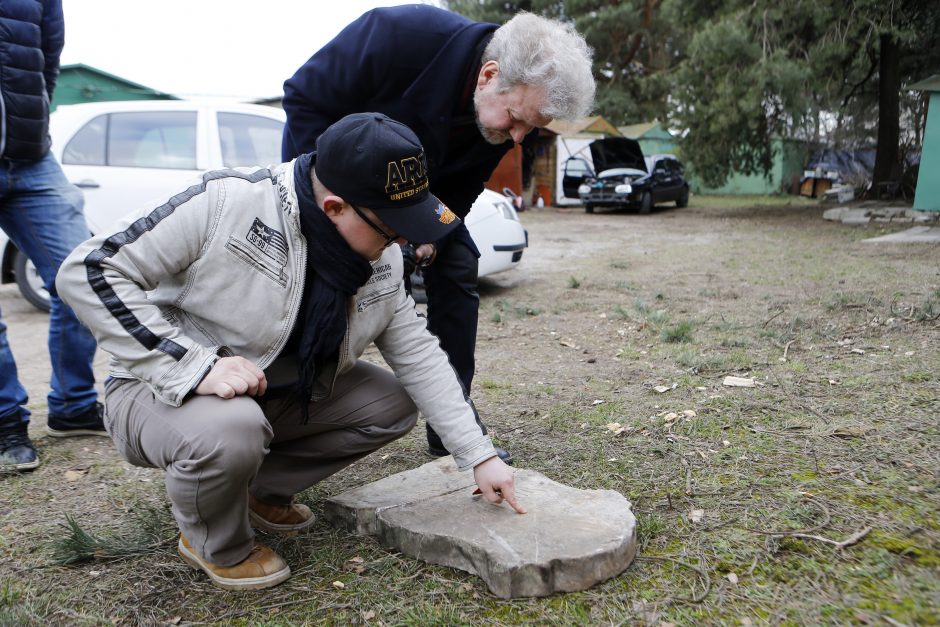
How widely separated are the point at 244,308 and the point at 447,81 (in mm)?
1025

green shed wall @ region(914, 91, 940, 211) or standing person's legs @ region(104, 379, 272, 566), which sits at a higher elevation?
green shed wall @ region(914, 91, 940, 211)

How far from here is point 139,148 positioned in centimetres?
601

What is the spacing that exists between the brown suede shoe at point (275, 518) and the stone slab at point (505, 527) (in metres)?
0.10

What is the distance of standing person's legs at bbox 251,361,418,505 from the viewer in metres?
2.28

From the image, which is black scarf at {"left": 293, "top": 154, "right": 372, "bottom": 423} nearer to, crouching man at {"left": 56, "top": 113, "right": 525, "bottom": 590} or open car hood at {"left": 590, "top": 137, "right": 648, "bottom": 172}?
crouching man at {"left": 56, "top": 113, "right": 525, "bottom": 590}

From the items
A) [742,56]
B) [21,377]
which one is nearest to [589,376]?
[21,377]

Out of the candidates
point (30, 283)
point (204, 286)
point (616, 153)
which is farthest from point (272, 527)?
point (616, 153)

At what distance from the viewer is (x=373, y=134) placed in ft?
5.77

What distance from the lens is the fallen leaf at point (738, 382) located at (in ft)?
11.5

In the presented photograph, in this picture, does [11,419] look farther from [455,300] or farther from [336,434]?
[455,300]

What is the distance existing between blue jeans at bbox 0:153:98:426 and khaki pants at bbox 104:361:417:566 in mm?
1217

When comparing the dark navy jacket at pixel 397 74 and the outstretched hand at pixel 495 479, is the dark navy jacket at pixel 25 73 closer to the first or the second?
the dark navy jacket at pixel 397 74

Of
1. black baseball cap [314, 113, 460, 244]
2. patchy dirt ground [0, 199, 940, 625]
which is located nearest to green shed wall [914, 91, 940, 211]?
patchy dirt ground [0, 199, 940, 625]

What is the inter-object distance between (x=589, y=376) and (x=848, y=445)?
59.5 inches
